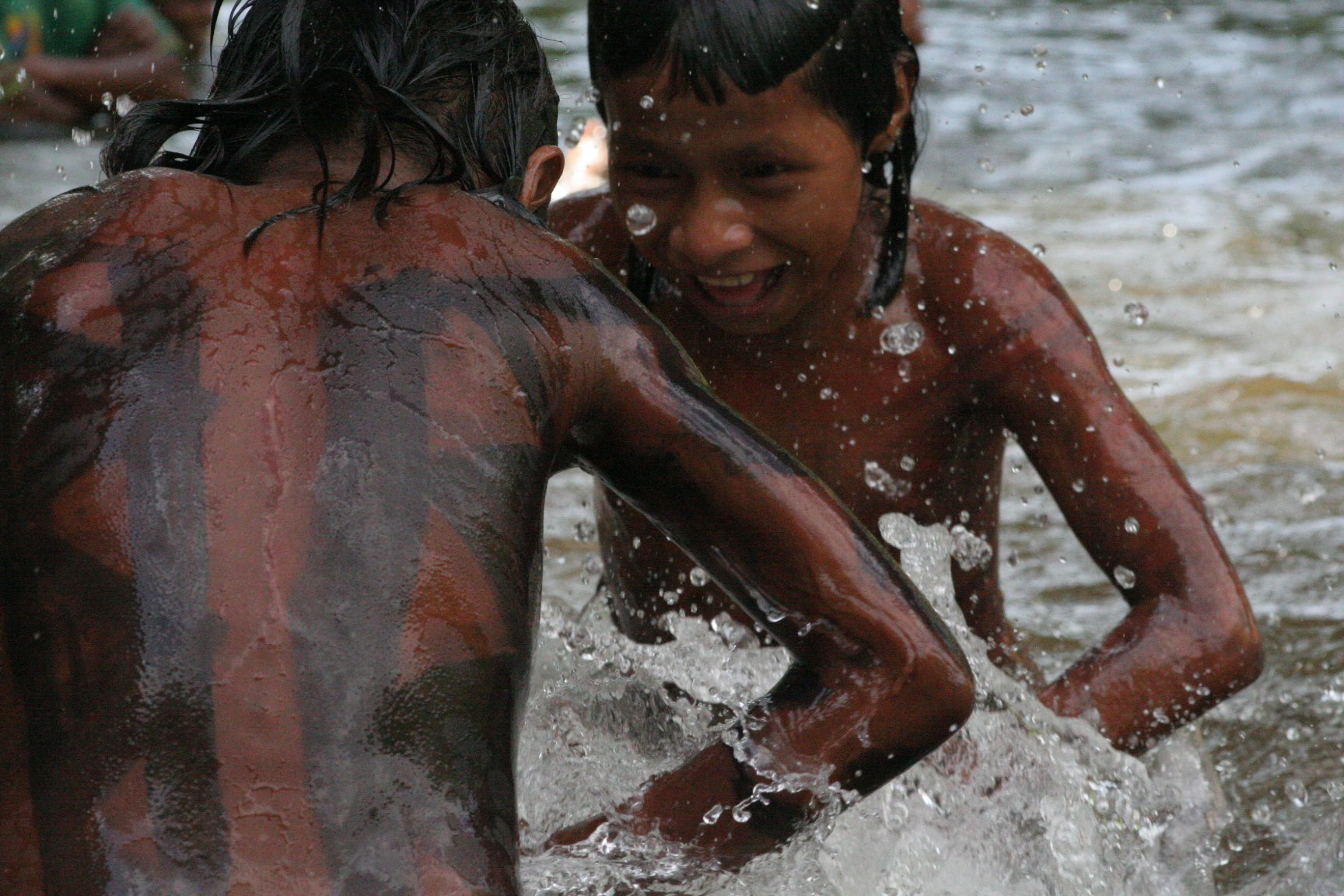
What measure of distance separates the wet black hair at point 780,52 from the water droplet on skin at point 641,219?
0.57 ft

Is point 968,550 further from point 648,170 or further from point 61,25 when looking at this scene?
point 61,25

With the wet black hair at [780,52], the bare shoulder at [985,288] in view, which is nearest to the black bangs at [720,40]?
the wet black hair at [780,52]

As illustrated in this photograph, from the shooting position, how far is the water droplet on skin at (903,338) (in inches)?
101

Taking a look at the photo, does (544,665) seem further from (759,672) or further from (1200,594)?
(1200,594)

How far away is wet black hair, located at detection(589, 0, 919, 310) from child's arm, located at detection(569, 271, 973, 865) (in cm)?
68

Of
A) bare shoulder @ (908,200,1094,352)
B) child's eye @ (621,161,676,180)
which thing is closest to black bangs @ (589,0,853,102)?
child's eye @ (621,161,676,180)

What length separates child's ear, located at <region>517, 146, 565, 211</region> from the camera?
2.00 m

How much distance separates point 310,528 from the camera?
147 cm

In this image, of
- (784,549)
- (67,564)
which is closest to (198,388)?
(67,564)

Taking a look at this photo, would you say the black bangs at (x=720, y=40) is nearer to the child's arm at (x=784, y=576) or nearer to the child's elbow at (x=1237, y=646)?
the child's arm at (x=784, y=576)

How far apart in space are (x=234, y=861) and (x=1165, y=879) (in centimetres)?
148

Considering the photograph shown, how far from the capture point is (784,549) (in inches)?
66.6

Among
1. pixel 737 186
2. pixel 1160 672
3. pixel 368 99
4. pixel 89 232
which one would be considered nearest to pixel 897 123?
pixel 737 186

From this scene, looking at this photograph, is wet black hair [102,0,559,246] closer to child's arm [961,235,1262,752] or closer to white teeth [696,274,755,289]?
white teeth [696,274,755,289]
